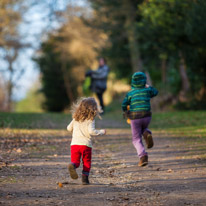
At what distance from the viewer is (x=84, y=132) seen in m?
6.03

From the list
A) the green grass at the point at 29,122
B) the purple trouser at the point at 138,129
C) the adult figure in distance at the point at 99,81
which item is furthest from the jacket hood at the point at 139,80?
the adult figure in distance at the point at 99,81

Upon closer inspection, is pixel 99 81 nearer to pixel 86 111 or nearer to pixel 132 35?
pixel 132 35

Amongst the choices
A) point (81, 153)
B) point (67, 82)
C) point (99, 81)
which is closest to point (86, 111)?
point (81, 153)

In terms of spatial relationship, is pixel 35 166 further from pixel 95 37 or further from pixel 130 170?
pixel 95 37

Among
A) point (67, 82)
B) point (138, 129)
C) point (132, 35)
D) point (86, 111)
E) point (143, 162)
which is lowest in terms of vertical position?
point (143, 162)

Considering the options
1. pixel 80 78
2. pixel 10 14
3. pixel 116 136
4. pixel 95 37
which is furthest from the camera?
pixel 80 78

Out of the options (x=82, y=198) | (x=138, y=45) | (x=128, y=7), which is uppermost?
(x=128, y=7)

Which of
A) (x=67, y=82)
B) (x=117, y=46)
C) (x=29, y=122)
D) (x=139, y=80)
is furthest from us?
(x=67, y=82)

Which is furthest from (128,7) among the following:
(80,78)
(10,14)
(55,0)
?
(80,78)

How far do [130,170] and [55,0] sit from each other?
13627mm

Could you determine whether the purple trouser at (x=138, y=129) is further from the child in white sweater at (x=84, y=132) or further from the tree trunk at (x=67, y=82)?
the tree trunk at (x=67, y=82)

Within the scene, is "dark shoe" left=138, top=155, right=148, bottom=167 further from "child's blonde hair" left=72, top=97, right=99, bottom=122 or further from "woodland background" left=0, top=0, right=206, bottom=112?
"woodland background" left=0, top=0, right=206, bottom=112

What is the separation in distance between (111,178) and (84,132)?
0.92 metres

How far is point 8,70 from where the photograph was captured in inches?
1660
